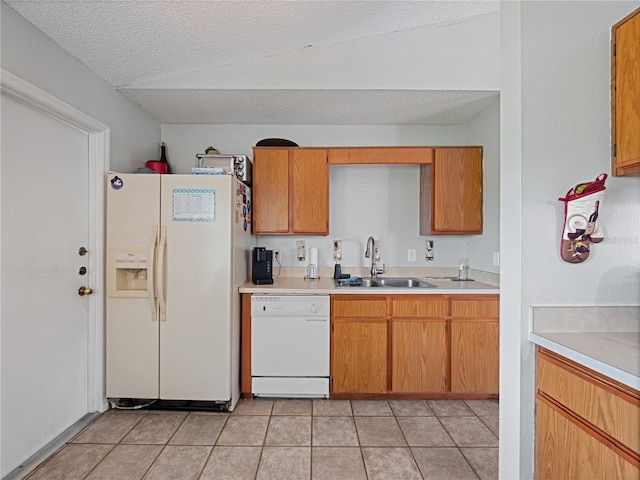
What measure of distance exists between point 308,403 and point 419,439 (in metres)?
0.85

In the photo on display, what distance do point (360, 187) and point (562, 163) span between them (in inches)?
83.3

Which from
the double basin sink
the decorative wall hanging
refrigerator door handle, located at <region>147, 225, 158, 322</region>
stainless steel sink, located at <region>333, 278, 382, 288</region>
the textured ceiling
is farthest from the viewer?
the double basin sink

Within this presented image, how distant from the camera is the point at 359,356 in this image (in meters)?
2.65

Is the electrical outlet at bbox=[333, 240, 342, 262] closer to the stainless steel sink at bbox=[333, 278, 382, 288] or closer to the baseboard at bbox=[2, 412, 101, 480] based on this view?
the stainless steel sink at bbox=[333, 278, 382, 288]

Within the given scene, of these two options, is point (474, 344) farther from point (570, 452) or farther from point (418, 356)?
point (570, 452)

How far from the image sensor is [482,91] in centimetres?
261

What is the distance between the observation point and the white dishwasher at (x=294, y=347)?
2643mm

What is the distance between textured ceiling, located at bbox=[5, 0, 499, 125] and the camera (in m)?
1.95

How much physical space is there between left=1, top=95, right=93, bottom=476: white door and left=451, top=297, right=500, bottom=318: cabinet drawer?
272cm

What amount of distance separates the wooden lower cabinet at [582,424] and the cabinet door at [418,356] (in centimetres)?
129

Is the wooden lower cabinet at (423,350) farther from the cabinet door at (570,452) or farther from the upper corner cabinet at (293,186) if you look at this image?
the cabinet door at (570,452)

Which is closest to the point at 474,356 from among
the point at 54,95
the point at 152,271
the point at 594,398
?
the point at 594,398

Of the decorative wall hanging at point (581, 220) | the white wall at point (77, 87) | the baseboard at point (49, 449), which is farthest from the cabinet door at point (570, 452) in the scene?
the white wall at point (77, 87)

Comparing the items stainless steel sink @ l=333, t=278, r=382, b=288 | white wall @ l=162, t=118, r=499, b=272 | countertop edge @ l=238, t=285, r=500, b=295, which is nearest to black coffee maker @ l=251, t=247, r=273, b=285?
countertop edge @ l=238, t=285, r=500, b=295
